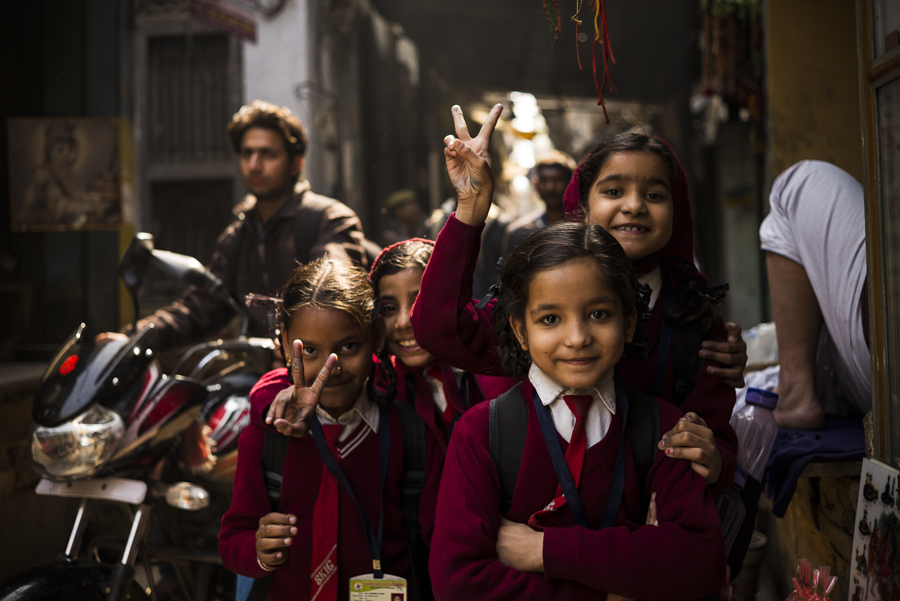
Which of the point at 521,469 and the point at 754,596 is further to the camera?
the point at 754,596

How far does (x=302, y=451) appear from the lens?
6.38 ft

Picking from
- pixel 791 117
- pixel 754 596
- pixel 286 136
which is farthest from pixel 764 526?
pixel 286 136

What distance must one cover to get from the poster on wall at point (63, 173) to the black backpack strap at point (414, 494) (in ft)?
11.3

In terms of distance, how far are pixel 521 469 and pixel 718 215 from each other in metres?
7.91

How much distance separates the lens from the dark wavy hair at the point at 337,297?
1.94 metres

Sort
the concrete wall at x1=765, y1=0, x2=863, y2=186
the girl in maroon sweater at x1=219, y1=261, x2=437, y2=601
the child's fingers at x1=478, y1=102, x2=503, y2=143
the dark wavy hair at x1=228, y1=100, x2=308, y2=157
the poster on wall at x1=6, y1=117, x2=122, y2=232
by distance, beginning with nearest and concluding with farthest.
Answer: the child's fingers at x1=478, y1=102, x2=503, y2=143, the girl in maroon sweater at x1=219, y1=261, x2=437, y2=601, the dark wavy hair at x1=228, y1=100, x2=308, y2=157, the concrete wall at x1=765, y1=0, x2=863, y2=186, the poster on wall at x1=6, y1=117, x2=122, y2=232

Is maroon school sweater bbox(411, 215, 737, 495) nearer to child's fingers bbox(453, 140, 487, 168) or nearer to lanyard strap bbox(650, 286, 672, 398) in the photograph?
lanyard strap bbox(650, 286, 672, 398)

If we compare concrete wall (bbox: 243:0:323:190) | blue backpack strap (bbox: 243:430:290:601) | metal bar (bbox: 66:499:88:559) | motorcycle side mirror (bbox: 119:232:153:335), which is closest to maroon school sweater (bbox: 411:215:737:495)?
blue backpack strap (bbox: 243:430:290:601)

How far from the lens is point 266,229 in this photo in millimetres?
3396

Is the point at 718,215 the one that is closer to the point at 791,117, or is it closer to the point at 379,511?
the point at 791,117

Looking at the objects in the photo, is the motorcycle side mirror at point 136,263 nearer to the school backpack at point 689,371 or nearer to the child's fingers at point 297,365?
the child's fingers at point 297,365

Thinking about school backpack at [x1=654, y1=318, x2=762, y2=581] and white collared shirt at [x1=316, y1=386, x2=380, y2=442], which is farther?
white collared shirt at [x1=316, y1=386, x2=380, y2=442]

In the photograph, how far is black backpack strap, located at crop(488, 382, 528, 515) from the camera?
5.09 feet

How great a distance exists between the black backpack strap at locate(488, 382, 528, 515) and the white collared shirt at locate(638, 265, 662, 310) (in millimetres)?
542
